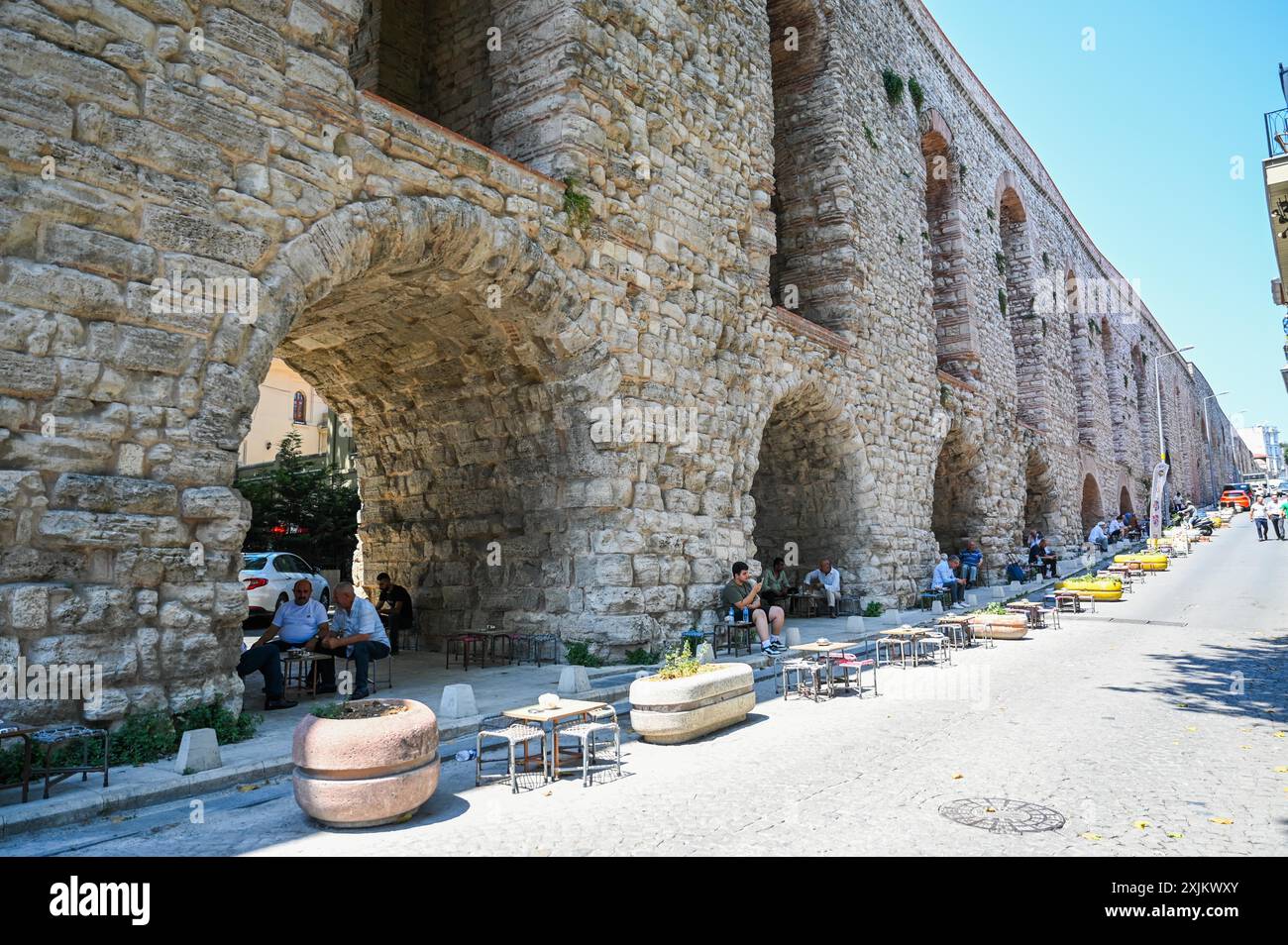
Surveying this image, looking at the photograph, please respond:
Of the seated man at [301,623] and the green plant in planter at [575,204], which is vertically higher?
the green plant in planter at [575,204]

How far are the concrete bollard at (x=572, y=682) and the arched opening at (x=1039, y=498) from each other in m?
22.3

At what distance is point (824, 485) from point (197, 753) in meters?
11.7

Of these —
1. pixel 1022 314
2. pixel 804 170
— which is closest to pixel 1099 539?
pixel 1022 314

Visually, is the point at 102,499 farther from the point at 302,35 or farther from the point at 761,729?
the point at 761,729

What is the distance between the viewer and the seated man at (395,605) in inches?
415

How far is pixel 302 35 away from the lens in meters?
6.49

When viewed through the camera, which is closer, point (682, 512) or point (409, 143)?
point (409, 143)

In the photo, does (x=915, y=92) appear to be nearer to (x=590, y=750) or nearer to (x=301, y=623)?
(x=301, y=623)

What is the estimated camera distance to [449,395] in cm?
987

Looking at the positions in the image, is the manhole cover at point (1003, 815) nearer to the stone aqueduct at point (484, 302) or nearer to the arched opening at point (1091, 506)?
the stone aqueduct at point (484, 302)

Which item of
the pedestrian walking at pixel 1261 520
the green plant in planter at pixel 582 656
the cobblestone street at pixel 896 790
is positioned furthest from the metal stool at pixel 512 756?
the pedestrian walking at pixel 1261 520

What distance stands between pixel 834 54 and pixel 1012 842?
49.3 feet

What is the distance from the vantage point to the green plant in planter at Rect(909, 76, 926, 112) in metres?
18.3

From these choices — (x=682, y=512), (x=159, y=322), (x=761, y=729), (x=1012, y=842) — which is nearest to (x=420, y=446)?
(x=682, y=512)
